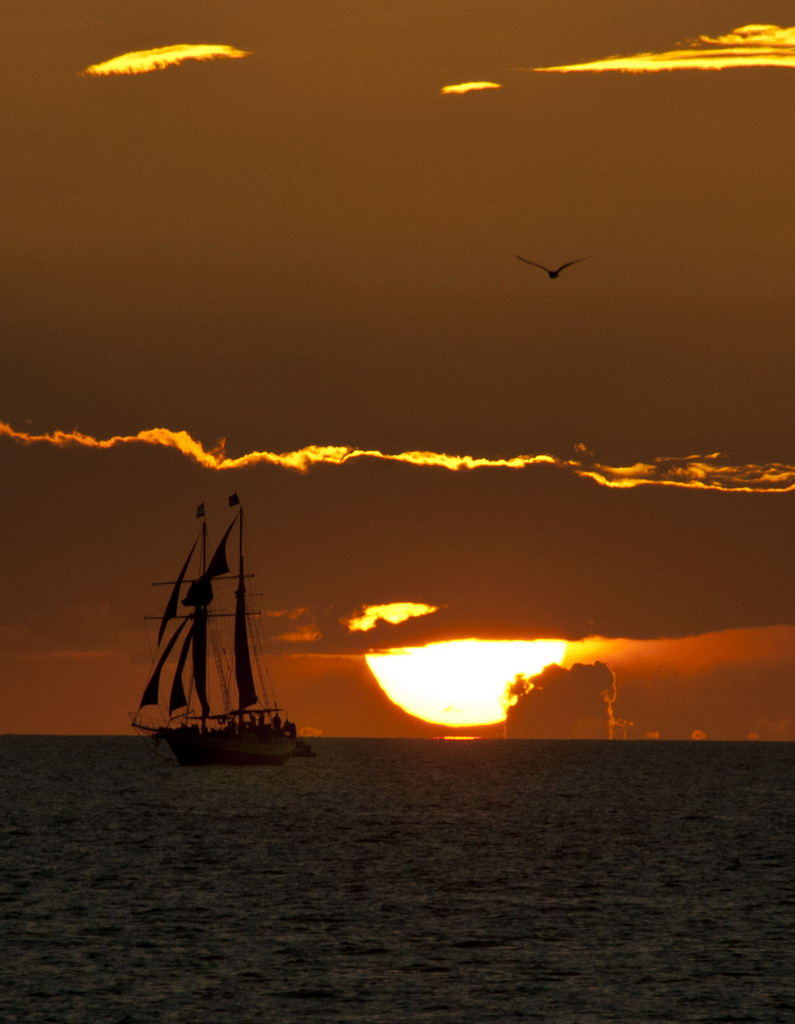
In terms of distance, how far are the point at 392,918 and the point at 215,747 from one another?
380ft

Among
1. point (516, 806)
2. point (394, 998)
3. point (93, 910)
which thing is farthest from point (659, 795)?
point (394, 998)

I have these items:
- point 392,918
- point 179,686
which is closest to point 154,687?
point 179,686

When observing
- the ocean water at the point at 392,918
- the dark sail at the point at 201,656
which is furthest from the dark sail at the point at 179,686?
the ocean water at the point at 392,918

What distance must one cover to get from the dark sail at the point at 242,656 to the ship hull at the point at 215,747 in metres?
4.35

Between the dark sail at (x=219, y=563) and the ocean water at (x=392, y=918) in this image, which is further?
the dark sail at (x=219, y=563)

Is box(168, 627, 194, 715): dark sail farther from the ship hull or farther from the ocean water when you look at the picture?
the ocean water

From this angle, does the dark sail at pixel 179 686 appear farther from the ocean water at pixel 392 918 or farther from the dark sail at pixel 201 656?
the ocean water at pixel 392 918

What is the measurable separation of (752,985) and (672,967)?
3.85 metres

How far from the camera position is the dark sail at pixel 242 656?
181 metres

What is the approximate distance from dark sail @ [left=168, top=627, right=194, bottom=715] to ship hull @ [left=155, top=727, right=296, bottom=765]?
2899mm

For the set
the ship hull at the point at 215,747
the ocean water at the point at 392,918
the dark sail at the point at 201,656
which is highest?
the dark sail at the point at 201,656

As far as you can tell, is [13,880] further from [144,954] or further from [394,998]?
[394,998]

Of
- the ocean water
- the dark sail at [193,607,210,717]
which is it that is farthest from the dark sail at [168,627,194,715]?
the ocean water

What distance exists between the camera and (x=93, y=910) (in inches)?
2640
